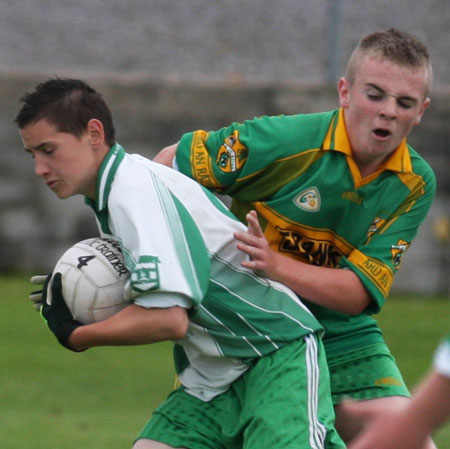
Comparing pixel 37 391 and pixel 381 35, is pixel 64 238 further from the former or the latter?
pixel 381 35

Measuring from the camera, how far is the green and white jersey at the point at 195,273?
163 inches

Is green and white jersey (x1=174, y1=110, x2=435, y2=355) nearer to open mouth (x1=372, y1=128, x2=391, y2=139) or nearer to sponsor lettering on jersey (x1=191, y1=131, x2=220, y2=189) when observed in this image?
sponsor lettering on jersey (x1=191, y1=131, x2=220, y2=189)

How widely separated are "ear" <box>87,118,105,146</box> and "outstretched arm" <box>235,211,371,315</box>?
2.00ft

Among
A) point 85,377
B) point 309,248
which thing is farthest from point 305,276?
point 85,377

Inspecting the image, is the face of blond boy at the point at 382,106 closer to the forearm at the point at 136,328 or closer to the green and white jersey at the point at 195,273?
the green and white jersey at the point at 195,273

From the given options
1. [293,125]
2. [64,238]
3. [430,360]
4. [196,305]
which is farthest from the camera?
[64,238]

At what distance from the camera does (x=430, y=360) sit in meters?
9.62

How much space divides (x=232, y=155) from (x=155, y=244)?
1033 millimetres

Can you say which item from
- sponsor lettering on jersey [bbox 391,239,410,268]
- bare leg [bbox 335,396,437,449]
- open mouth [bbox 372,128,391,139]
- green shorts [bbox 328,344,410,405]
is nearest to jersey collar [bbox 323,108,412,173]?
open mouth [bbox 372,128,391,139]

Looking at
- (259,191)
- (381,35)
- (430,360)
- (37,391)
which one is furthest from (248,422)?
(430,360)

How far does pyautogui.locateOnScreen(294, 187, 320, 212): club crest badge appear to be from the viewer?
5059 mm

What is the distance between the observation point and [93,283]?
4.30m

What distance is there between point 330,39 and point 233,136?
23.3 ft

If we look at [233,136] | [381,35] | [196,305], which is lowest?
[196,305]
